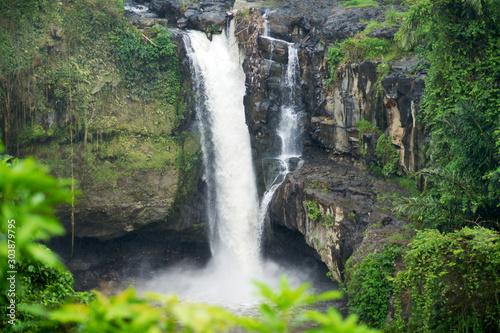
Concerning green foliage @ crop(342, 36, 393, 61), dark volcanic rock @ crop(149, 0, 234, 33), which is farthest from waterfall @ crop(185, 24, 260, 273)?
green foliage @ crop(342, 36, 393, 61)

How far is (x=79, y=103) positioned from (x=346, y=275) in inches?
489

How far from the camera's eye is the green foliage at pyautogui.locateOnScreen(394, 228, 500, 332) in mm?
6430

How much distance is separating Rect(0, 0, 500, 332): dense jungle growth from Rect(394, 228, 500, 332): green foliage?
0.02m

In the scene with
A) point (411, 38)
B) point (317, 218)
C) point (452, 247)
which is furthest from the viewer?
point (317, 218)

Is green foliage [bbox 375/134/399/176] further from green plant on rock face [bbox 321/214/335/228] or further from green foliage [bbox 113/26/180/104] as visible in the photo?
green foliage [bbox 113/26/180/104]

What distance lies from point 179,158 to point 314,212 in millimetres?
6601

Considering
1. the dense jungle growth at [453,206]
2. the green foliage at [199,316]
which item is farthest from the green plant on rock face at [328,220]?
the green foliage at [199,316]

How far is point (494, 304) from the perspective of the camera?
641 centimetres

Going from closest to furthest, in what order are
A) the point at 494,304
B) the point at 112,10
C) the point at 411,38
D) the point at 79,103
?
the point at 494,304, the point at 411,38, the point at 79,103, the point at 112,10

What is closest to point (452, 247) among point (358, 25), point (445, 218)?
point (445, 218)

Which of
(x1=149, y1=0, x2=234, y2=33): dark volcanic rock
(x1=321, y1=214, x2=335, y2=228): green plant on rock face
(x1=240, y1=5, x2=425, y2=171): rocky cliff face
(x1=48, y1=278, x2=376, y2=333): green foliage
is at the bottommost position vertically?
(x1=321, y1=214, x2=335, y2=228): green plant on rock face

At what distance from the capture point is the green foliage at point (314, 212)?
13.8 m

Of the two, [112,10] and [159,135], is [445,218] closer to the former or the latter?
[159,135]

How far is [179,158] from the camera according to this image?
57.4 feet
